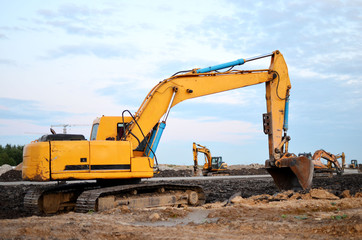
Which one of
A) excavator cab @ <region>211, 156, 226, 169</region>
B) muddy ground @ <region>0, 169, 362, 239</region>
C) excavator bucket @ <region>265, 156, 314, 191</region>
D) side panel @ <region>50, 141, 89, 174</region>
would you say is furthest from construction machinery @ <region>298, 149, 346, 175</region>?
side panel @ <region>50, 141, 89, 174</region>

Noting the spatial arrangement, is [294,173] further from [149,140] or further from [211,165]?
[211,165]

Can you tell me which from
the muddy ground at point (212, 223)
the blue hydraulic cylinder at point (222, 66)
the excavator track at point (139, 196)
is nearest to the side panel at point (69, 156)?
the excavator track at point (139, 196)

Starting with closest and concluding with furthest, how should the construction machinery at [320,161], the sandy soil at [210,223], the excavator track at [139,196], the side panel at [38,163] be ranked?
the sandy soil at [210,223] → the side panel at [38,163] → the excavator track at [139,196] → the construction machinery at [320,161]

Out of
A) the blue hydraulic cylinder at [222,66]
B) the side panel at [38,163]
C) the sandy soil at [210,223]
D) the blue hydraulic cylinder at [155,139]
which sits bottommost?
the sandy soil at [210,223]

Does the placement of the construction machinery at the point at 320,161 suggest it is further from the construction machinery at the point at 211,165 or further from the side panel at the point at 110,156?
the side panel at the point at 110,156

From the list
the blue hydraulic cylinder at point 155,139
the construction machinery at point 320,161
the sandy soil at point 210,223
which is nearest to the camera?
the sandy soil at point 210,223

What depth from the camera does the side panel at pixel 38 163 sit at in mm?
10562

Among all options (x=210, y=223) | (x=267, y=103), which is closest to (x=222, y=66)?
(x=267, y=103)

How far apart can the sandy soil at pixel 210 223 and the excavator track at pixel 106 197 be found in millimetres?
575

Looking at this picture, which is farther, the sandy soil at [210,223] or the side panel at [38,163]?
the side panel at [38,163]

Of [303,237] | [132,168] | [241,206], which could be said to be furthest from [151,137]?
[303,237]

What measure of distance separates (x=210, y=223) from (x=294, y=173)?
5465mm

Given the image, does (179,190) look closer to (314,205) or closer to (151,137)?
(151,137)

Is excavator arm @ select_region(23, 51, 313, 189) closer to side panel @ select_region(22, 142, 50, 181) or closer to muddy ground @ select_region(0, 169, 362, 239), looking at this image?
side panel @ select_region(22, 142, 50, 181)
